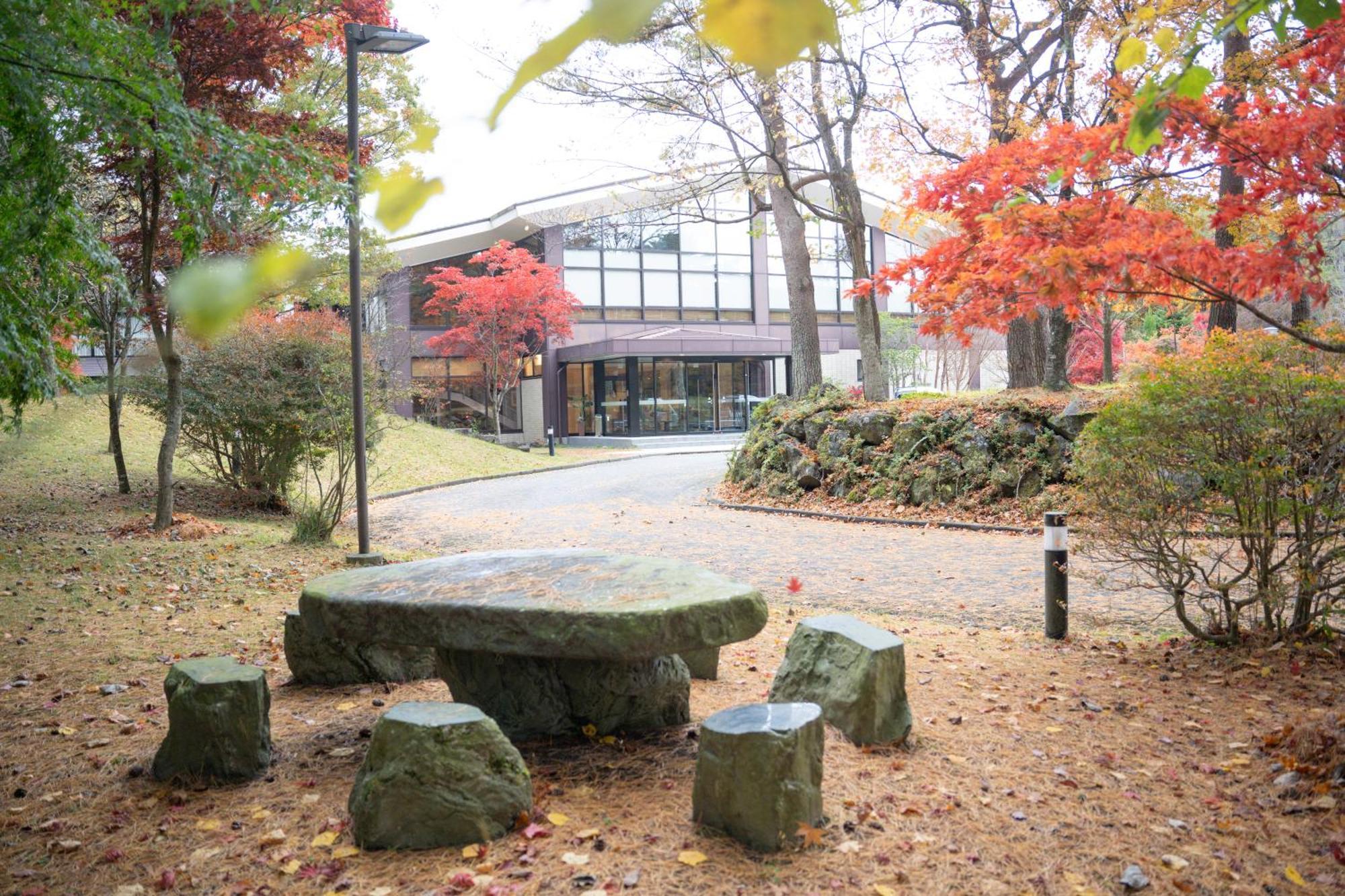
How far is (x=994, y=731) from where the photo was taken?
15.9ft

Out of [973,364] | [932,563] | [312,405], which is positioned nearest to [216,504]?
[312,405]

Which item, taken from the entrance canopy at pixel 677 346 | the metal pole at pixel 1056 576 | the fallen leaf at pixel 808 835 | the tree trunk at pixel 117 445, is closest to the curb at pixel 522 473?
the tree trunk at pixel 117 445

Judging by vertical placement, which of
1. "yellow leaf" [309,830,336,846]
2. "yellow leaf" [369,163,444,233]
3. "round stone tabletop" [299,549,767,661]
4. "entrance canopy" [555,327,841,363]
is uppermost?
"entrance canopy" [555,327,841,363]

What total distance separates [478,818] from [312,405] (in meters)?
11.1

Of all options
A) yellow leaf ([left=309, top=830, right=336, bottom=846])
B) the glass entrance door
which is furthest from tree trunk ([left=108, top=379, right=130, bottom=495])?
the glass entrance door

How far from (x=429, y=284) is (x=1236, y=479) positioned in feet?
93.1

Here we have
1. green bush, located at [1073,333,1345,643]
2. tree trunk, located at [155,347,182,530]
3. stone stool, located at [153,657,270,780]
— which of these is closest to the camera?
stone stool, located at [153,657,270,780]

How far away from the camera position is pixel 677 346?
3516cm

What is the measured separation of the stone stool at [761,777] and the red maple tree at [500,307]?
26.7 metres

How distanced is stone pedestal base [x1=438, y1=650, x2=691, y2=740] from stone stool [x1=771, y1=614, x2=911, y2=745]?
68 centimetres

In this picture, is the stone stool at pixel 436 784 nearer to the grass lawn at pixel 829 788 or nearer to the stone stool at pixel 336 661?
the grass lawn at pixel 829 788

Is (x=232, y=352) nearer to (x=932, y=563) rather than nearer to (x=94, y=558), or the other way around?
(x=94, y=558)

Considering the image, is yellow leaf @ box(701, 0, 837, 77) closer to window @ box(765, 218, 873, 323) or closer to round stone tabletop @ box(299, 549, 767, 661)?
round stone tabletop @ box(299, 549, 767, 661)

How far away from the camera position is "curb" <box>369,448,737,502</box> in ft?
61.7
